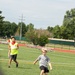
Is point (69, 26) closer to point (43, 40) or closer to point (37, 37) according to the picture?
point (37, 37)

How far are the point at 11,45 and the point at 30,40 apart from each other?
56.1 metres

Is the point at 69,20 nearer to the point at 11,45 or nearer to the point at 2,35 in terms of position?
the point at 2,35

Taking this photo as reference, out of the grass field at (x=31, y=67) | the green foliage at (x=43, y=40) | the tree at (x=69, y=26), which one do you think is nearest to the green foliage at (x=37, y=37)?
the green foliage at (x=43, y=40)

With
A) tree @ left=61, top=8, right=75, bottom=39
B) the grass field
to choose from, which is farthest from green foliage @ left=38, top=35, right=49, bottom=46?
the grass field

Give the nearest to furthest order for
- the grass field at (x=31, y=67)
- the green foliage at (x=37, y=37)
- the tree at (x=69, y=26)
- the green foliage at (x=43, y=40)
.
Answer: the grass field at (x=31, y=67), the green foliage at (x=43, y=40), the green foliage at (x=37, y=37), the tree at (x=69, y=26)

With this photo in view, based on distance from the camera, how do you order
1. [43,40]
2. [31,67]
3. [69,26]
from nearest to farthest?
[31,67] → [43,40] → [69,26]

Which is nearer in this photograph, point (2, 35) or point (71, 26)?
point (71, 26)

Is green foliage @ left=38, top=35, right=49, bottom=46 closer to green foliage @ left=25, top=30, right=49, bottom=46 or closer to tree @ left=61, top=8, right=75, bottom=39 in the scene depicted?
green foliage @ left=25, top=30, right=49, bottom=46

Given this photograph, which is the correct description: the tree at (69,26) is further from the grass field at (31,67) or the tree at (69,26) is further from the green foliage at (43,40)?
the grass field at (31,67)

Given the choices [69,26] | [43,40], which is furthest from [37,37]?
[69,26]

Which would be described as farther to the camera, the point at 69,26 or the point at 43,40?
Answer: the point at 69,26

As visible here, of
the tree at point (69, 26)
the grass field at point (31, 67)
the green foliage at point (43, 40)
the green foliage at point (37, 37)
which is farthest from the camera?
the tree at point (69, 26)

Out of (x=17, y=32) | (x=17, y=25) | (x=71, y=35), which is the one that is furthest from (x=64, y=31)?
(x=17, y=25)

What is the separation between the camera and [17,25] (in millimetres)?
163750
